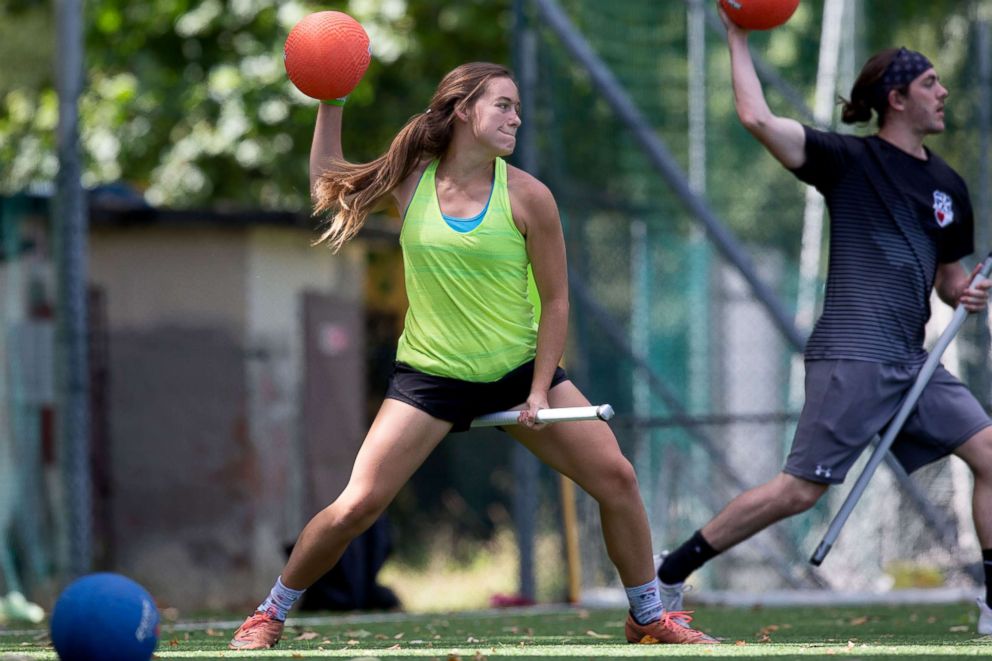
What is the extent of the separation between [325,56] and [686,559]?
7.42 feet

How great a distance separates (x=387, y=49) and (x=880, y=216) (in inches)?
318

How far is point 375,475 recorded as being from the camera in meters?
5.63

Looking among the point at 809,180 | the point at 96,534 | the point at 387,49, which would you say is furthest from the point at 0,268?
the point at 809,180

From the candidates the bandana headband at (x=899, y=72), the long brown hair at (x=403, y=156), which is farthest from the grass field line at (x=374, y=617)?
the bandana headband at (x=899, y=72)

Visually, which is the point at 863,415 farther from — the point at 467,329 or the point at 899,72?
the point at 467,329

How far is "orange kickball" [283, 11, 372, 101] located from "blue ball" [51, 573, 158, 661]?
2.00 m

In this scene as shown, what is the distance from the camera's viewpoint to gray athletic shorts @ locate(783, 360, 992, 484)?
6559mm

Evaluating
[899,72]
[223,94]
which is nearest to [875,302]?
[899,72]

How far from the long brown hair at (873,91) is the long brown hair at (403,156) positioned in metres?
1.60

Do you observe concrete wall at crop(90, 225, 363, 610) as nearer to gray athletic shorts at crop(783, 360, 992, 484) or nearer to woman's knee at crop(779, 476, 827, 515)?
woman's knee at crop(779, 476, 827, 515)

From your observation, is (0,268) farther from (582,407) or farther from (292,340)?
(582,407)

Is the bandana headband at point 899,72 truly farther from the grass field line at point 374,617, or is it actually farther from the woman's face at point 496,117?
the grass field line at point 374,617

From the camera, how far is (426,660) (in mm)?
5191

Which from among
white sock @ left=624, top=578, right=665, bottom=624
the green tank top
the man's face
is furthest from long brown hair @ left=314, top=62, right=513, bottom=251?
the man's face
